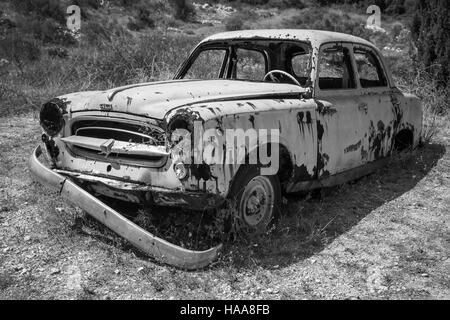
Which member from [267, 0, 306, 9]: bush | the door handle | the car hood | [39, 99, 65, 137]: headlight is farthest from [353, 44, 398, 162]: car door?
[267, 0, 306, 9]: bush

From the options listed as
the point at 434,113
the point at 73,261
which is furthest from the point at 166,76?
the point at 73,261

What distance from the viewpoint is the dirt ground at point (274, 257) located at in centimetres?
336

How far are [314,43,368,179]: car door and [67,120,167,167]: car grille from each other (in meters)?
1.48

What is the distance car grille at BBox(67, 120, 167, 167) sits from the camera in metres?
3.63

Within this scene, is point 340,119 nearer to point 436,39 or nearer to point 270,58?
point 270,58

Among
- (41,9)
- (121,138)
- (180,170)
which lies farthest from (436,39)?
(41,9)

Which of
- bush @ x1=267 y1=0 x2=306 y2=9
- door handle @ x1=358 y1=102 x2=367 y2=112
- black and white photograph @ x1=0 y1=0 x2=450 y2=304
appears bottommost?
black and white photograph @ x1=0 y1=0 x2=450 y2=304

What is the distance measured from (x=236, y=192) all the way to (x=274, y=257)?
57cm

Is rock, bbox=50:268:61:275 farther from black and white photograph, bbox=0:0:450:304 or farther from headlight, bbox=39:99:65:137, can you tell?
headlight, bbox=39:99:65:137

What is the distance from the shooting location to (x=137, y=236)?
342 centimetres

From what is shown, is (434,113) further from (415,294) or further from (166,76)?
(415,294)

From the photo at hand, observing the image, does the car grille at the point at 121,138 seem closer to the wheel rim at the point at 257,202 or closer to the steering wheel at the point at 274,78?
the wheel rim at the point at 257,202
